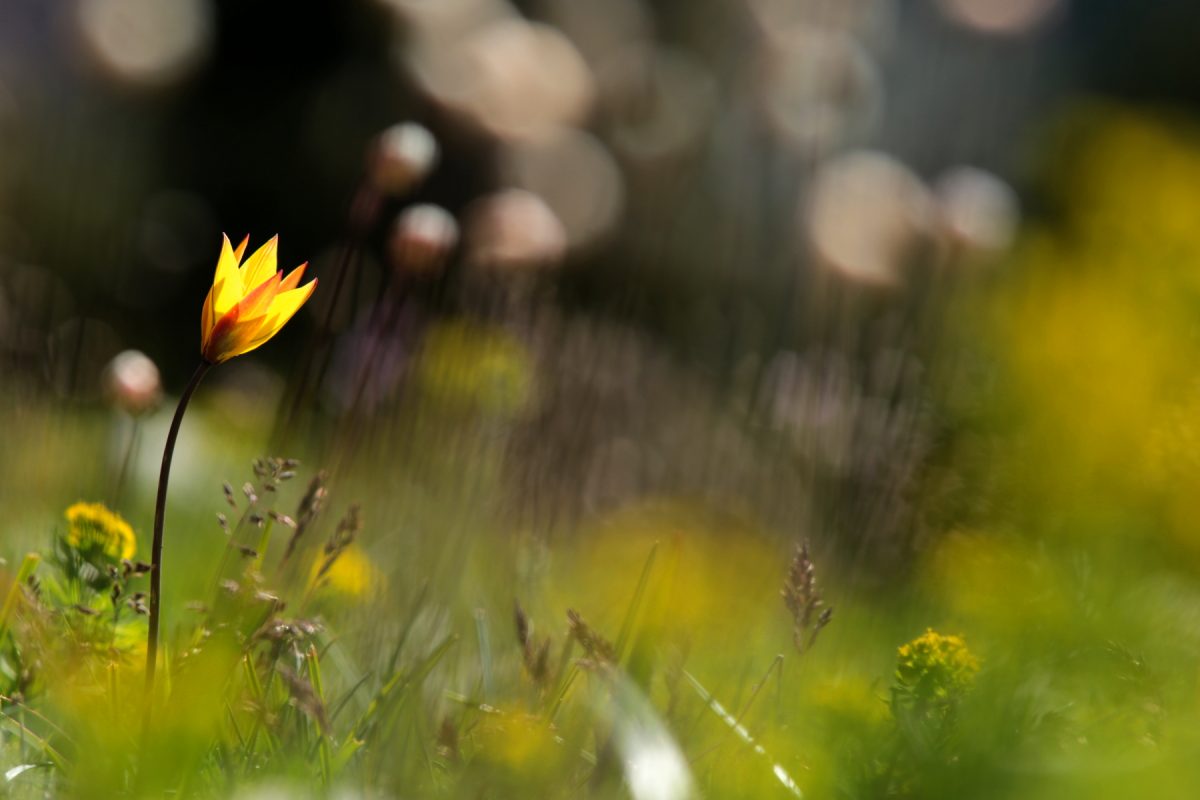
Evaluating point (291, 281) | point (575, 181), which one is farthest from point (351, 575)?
point (575, 181)

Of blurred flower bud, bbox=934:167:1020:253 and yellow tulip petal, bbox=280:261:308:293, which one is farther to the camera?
blurred flower bud, bbox=934:167:1020:253

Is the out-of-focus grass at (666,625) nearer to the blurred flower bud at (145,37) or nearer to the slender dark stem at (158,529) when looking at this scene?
the slender dark stem at (158,529)

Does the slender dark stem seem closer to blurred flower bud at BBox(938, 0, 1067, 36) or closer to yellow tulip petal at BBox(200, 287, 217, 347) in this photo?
yellow tulip petal at BBox(200, 287, 217, 347)

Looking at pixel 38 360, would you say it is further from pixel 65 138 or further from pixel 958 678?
pixel 65 138

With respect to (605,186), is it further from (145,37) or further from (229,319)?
(229,319)

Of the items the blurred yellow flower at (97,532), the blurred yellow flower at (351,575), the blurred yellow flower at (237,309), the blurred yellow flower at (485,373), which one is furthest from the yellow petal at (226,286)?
the blurred yellow flower at (485,373)

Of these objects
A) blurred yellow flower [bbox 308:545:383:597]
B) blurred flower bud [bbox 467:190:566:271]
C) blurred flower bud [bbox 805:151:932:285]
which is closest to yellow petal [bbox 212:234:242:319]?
blurred yellow flower [bbox 308:545:383:597]
